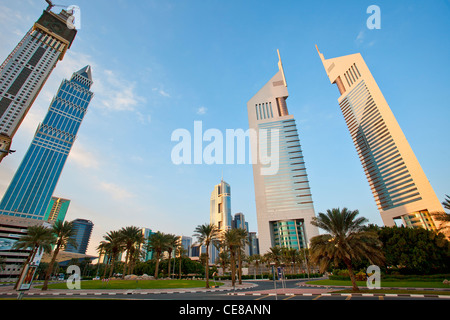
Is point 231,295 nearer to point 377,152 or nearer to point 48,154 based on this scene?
point 377,152

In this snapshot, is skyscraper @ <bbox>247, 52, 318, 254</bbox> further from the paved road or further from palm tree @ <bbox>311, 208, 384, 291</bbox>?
the paved road

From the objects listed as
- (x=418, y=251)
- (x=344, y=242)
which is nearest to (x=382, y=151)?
(x=418, y=251)

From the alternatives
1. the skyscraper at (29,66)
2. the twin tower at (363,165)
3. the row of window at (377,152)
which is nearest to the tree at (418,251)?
the twin tower at (363,165)

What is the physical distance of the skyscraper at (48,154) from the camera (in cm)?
12509

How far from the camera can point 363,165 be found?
146 meters

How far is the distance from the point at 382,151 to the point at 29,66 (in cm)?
23005

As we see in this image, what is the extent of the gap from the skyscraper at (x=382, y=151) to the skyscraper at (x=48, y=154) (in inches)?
8345

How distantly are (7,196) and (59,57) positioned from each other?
329ft

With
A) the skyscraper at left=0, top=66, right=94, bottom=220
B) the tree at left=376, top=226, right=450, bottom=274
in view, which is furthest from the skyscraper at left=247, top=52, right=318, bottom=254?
the skyscraper at left=0, top=66, right=94, bottom=220

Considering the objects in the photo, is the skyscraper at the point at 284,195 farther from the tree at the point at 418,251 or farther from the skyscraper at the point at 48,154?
the skyscraper at the point at 48,154

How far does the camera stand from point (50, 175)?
141 m

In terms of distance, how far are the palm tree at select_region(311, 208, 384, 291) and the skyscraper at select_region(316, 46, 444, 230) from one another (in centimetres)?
9423

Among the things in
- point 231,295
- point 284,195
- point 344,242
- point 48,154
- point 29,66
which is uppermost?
point 29,66
